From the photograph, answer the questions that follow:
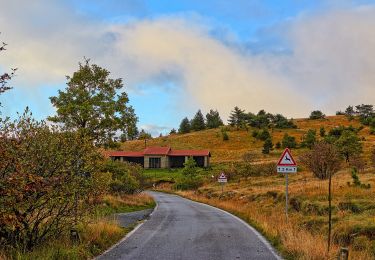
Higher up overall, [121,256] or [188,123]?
[188,123]

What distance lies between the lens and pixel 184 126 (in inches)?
6644

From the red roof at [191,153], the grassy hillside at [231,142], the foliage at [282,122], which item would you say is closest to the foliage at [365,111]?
the grassy hillside at [231,142]

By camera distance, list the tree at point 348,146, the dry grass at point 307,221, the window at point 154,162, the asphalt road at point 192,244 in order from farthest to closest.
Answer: the window at point 154,162
the tree at point 348,146
the asphalt road at point 192,244
the dry grass at point 307,221

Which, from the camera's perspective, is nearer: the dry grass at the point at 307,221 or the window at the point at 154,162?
the dry grass at the point at 307,221

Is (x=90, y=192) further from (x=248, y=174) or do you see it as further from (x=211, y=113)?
(x=211, y=113)

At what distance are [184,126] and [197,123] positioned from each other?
5.41 m

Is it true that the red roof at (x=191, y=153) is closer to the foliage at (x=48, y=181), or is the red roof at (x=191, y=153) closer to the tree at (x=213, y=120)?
the tree at (x=213, y=120)

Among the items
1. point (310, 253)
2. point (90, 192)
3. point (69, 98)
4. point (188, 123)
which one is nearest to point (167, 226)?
point (90, 192)

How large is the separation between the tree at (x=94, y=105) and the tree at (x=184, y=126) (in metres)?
131

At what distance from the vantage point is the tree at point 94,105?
33812mm

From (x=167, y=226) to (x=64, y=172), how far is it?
9175 mm

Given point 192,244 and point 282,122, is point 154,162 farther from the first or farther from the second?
point 192,244

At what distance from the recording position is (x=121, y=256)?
10.6 metres

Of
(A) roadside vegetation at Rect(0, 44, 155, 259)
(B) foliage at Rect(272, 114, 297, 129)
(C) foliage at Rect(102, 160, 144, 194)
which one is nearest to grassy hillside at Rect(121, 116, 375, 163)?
(B) foliage at Rect(272, 114, 297, 129)
